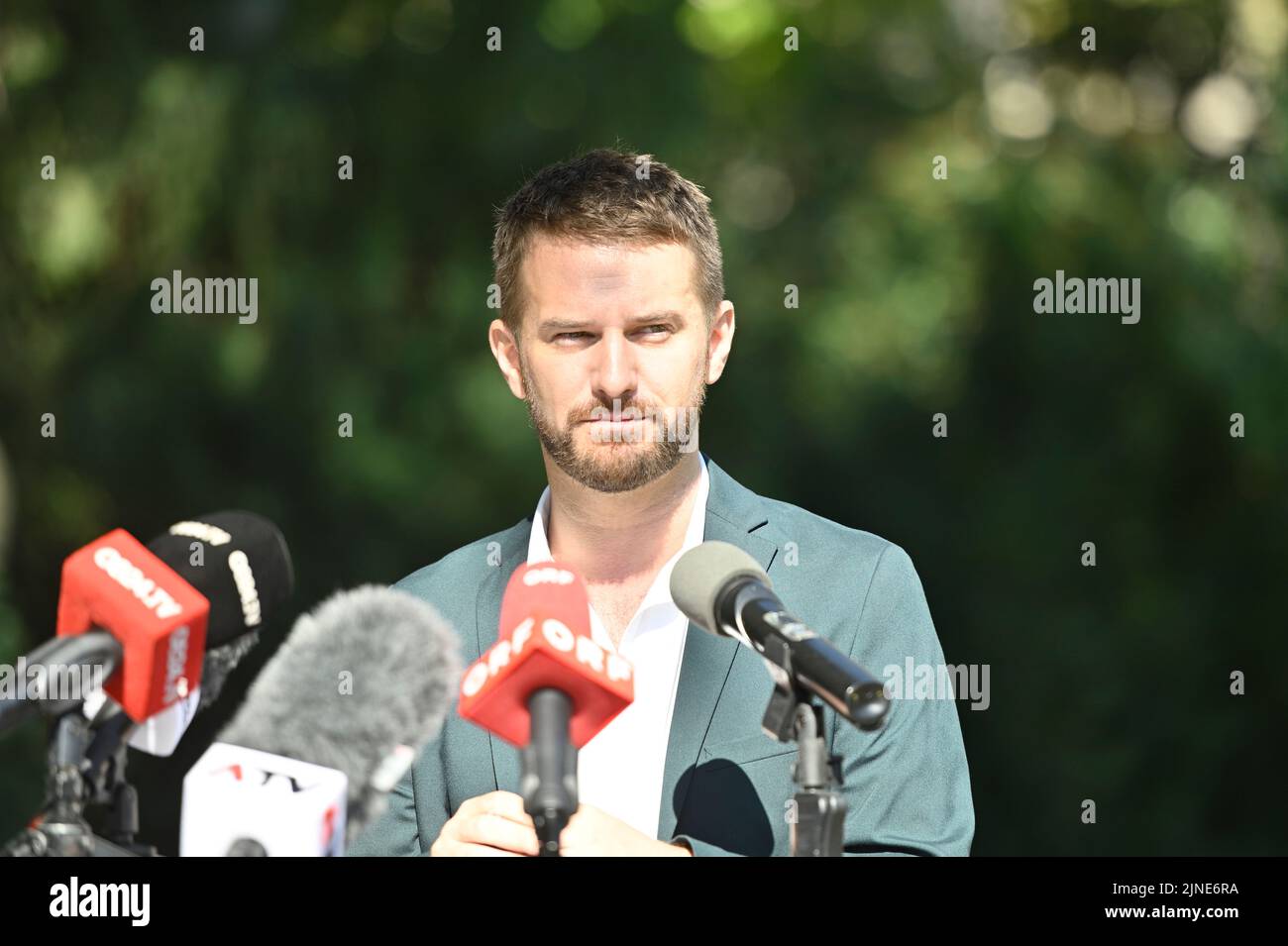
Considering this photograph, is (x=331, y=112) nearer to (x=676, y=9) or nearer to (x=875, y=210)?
(x=676, y=9)

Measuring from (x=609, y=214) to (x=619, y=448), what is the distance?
0.40 metres

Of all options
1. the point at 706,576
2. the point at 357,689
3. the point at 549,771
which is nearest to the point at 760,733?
the point at 706,576

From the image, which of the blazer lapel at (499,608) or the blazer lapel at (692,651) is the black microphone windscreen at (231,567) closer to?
the blazer lapel at (499,608)

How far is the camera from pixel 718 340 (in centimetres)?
266

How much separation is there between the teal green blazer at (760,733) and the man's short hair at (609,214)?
411 mm

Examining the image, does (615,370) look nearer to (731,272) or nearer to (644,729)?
(644,729)

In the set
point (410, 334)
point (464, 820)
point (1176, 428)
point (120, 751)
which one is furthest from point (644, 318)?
point (1176, 428)

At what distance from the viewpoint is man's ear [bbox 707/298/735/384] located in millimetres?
2605

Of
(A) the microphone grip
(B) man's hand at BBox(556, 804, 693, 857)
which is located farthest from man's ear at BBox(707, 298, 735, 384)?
(A) the microphone grip

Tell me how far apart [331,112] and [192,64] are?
1.74 feet

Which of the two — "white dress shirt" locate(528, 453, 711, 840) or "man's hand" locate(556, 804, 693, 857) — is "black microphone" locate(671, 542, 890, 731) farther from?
"white dress shirt" locate(528, 453, 711, 840)

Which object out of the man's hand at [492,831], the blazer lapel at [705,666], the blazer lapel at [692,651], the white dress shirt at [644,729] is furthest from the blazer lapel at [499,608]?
the man's hand at [492,831]

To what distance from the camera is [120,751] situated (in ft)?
5.49

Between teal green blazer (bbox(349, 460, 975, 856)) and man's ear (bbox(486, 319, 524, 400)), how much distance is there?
31 cm
